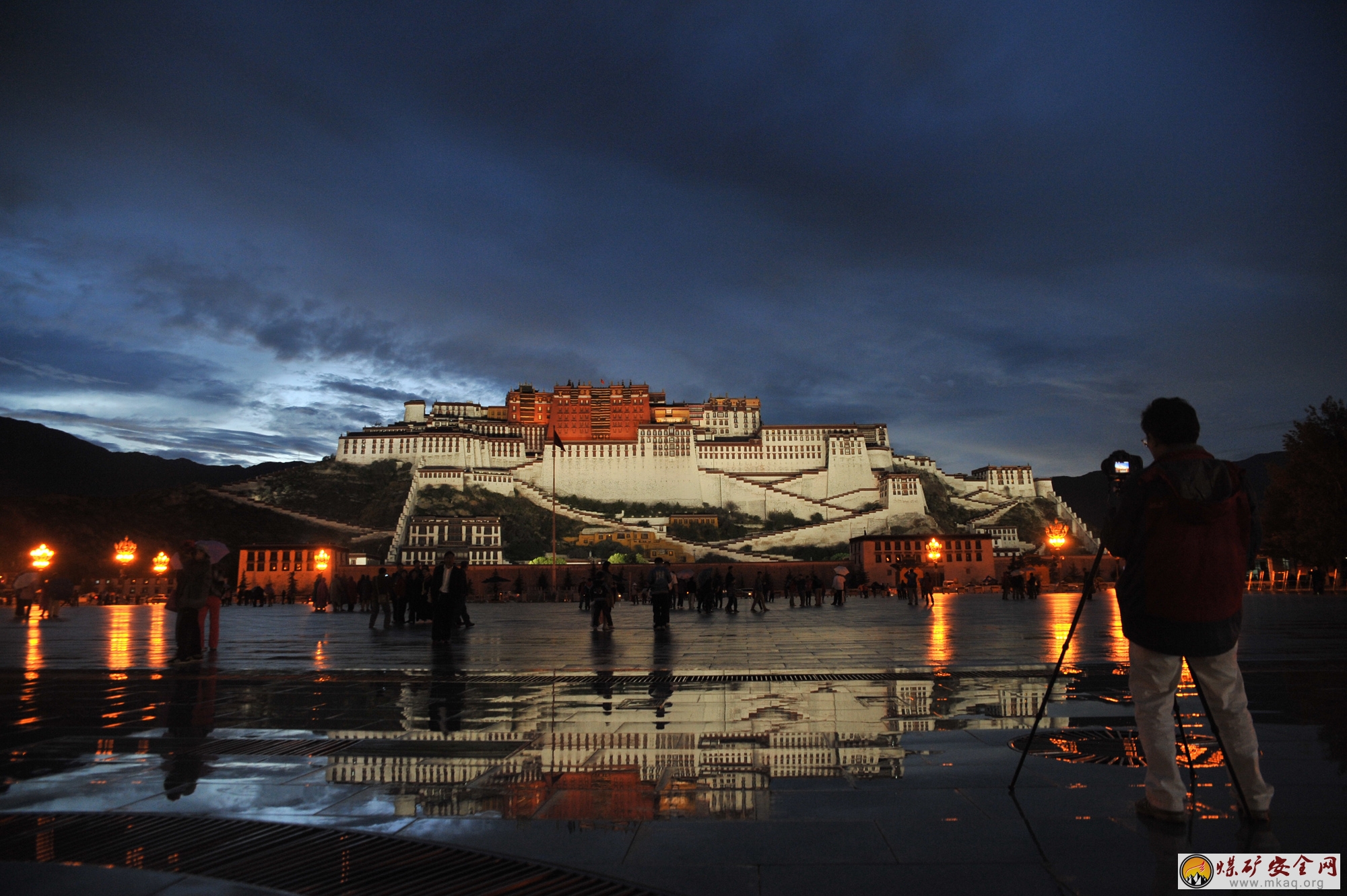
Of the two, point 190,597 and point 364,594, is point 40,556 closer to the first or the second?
point 364,594

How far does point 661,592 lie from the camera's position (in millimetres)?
13539

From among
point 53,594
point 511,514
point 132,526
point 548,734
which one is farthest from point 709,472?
point 548,734

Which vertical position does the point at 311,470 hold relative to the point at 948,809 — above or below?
above

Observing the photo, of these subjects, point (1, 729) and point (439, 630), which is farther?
point (439, 630)

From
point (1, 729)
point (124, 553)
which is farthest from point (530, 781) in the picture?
point (124, 553)

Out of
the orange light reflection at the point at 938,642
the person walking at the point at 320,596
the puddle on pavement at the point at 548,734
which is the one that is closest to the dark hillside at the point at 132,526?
the person walking at the point at 320,596

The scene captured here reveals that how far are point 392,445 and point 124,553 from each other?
162 ft

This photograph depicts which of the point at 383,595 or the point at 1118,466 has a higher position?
the point at 1118,466

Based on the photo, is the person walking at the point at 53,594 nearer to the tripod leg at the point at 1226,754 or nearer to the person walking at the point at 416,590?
the person walking at the point at 416,590

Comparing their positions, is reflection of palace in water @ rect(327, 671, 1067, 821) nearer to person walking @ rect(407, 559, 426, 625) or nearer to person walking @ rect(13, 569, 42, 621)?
person walking @ rect(407, 559, 426, 625)

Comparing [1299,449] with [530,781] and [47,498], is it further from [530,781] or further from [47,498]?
[47,498]

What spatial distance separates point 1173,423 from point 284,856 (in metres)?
3.51

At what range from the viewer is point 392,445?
293 ft

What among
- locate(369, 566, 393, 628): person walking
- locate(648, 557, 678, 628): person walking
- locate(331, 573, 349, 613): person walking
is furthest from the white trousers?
locate(331, 573, 349, 613): person walking
